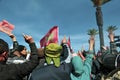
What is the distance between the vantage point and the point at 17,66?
3.99 metres

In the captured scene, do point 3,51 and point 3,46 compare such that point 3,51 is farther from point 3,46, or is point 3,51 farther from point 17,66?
point 17,66

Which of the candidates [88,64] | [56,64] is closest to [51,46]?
[56,64]

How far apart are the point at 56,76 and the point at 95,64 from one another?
2.36 meters

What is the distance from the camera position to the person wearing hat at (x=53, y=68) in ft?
15.4

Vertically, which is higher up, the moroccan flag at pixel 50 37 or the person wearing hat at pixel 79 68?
the moroccan flag at pixel 50 37

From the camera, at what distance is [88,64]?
542cm

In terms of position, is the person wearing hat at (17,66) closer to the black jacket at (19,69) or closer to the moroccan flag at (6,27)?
the black jacket at (19,69)

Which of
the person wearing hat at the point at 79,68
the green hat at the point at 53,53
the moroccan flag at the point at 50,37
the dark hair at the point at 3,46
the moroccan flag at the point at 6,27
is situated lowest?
the person wearing hat at the point at 79,68

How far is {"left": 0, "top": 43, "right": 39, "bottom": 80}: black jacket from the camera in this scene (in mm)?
3926

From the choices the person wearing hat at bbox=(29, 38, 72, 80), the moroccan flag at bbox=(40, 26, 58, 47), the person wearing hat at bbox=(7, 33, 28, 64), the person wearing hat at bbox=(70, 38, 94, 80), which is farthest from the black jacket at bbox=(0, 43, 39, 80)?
the person wearing hat at bbox=(7, 33, 28, 64)

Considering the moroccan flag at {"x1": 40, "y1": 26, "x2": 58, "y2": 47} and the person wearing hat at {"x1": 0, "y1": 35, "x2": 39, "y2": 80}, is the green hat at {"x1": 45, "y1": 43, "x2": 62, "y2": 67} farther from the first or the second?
the moroccan flag at {"x1": 40, "y1": 26, "x2": 58, "y2": 47}

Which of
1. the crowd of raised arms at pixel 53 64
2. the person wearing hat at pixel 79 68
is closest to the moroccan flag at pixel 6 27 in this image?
the crowd of raised arms at pixel 53 64

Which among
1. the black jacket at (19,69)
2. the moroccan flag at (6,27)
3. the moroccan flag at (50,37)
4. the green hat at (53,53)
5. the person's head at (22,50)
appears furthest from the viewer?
the person's head at (22,50)

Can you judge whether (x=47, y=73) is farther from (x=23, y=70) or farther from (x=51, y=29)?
(x=51, y=29)
